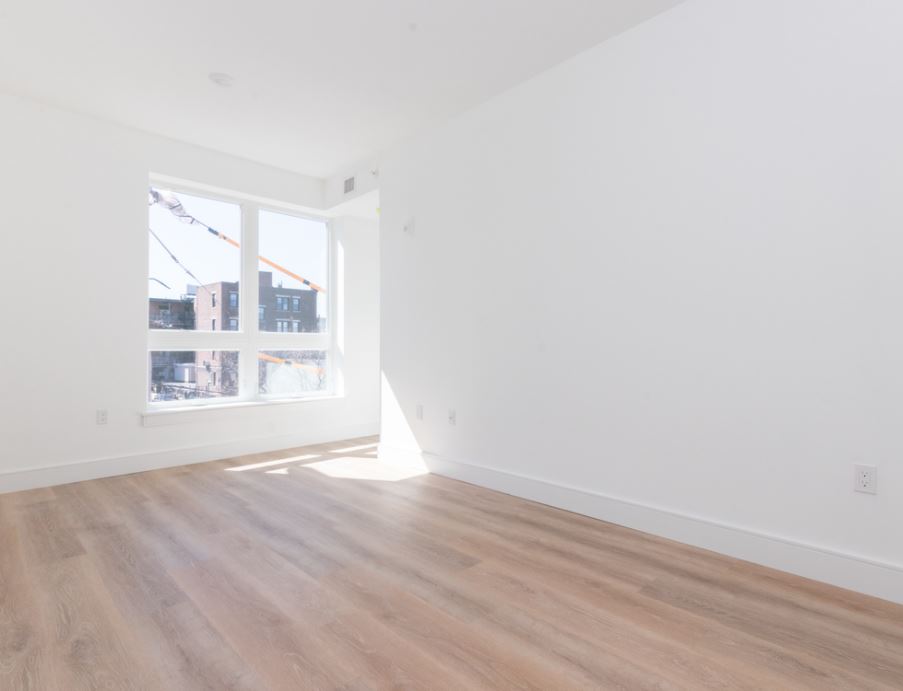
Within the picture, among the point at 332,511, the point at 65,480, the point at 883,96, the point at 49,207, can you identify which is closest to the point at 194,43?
the point at 49,207

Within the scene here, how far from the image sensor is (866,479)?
6.87ft

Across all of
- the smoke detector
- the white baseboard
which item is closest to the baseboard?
the white baseboard

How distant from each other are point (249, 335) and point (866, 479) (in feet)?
15.4

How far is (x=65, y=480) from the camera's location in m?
3.79

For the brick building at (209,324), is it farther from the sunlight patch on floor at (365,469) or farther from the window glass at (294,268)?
the sunlight patch on floor at (365,469)

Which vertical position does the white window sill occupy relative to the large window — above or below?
below

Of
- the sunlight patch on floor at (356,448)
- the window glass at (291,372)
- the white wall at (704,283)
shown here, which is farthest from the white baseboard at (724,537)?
the window glass at (291,372)

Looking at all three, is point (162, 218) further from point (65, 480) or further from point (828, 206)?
point (828, 206)

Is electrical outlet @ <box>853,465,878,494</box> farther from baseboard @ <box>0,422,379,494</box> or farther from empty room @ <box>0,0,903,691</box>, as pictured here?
baseboard @ <box>0,422,379,494</box>

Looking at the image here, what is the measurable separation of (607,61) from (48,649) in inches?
144

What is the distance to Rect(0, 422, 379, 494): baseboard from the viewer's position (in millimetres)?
3646

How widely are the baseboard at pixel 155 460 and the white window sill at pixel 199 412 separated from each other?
24cm

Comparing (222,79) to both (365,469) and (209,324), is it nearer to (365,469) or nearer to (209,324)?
(209,324)

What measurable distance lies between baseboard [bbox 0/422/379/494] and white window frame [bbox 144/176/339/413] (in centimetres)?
38
